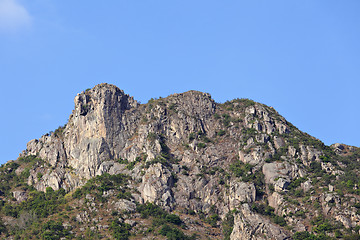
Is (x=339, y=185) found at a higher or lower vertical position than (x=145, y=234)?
higher

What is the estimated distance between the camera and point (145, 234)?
187875mm

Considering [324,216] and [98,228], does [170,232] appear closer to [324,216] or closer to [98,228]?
[98,228]

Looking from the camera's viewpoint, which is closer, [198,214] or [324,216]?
[324,216]

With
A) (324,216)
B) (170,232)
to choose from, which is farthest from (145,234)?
(324,216)

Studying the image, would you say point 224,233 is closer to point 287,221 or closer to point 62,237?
point 287,221

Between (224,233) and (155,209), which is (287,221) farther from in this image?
(155,209)

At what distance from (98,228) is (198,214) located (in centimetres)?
2858

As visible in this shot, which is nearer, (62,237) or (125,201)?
(62,237)

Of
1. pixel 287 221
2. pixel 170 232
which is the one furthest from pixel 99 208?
pixel 287 221

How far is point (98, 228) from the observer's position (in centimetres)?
18925

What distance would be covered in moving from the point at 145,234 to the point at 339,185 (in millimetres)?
54206

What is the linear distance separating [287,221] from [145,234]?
3736 cm

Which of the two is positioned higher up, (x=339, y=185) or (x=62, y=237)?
(x=339, y=185)

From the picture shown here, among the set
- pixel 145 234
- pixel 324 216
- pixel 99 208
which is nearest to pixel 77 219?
pixel 99 208
